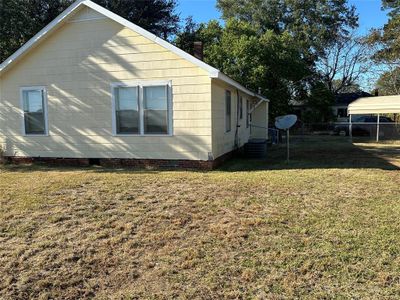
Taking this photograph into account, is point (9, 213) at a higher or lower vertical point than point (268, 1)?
lower

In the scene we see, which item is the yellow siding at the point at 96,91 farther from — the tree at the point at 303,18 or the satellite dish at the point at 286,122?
the tree at the point at 303,18

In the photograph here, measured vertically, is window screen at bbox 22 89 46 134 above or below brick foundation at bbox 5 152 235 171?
above

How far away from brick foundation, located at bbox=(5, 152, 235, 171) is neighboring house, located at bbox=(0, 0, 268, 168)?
3 cm

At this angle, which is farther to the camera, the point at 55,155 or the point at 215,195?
the point at 55,155

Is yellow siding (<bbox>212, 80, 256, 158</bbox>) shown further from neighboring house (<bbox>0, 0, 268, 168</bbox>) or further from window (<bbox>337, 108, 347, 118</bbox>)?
window (<bbox>337, 108, 347, 118</bbox>)

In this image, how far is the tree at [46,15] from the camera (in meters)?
17.0

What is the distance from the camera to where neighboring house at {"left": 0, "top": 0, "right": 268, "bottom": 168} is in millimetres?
9375

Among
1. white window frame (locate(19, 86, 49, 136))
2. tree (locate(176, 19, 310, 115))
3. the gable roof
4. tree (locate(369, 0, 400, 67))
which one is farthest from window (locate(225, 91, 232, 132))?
tree (locate(369, 0, 400, 67))

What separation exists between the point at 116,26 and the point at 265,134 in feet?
35.4

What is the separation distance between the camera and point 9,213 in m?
5.57

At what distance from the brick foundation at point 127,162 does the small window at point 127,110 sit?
873 mm

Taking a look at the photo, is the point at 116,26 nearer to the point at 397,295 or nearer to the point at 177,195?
the point at 177,195

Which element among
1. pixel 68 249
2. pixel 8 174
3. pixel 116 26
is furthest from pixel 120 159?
pixel 68 249

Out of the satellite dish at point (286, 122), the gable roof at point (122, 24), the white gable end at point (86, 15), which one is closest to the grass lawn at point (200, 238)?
the gable roof at point (122, 24)
